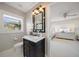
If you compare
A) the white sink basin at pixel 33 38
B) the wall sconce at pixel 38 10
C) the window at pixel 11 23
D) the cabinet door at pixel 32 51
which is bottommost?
the cabinet door at pixel 32 51

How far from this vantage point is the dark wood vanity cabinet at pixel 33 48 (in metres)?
1.31

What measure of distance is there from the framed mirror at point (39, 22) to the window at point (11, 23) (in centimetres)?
28

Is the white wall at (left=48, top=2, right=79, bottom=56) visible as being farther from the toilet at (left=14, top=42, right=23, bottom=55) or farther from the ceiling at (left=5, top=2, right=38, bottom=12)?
the toilet at (left=14, top=42, right=23, bottom=55)

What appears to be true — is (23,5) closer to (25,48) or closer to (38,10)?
(38,10)

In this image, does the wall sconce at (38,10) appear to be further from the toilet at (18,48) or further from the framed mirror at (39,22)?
the toilet at (18,48)

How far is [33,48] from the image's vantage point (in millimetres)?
1334

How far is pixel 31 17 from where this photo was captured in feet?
4.29

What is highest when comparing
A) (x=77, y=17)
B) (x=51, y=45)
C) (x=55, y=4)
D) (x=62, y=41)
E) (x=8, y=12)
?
(x=55, y=4)

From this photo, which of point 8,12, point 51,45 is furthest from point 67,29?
point 8,12

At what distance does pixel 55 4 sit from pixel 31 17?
1.60 feet

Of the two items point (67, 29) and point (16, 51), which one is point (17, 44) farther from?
point (67, 29)

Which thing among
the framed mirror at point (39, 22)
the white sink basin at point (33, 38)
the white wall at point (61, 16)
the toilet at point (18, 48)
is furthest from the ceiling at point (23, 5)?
the toilet at point (18, 48)

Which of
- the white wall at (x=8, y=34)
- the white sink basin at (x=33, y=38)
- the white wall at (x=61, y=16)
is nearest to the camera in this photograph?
the white wall at (x=61, y=16)

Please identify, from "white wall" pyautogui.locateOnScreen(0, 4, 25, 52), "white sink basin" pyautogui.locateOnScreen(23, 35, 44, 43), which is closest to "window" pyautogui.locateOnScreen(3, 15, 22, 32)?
"white wall" pyautogui.locateOnScreen(0, 4, 25, 52)
